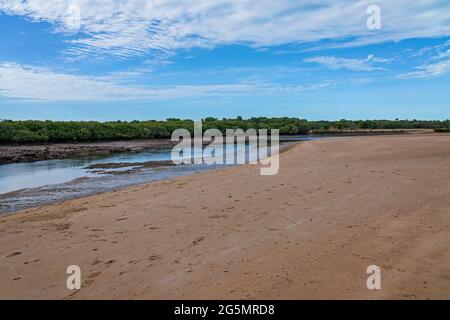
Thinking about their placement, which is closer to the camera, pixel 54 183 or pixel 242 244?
pixel 242 244

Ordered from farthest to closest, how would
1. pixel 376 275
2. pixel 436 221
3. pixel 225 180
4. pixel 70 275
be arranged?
pixel 225 180, pixel 436 221, pixel 70 275, pixel 376 275

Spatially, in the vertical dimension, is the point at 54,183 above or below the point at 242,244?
below

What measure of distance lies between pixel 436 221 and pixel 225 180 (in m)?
6.91

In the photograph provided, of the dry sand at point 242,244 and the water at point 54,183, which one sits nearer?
the dry sand at point 242,244

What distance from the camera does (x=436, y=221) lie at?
648cm

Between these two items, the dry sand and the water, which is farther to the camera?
the water

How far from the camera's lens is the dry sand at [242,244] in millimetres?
4320

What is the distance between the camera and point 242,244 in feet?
18.8

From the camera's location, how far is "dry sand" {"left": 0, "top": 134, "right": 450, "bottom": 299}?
432 cm

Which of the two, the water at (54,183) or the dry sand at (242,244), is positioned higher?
the dry sand at (242,244)
